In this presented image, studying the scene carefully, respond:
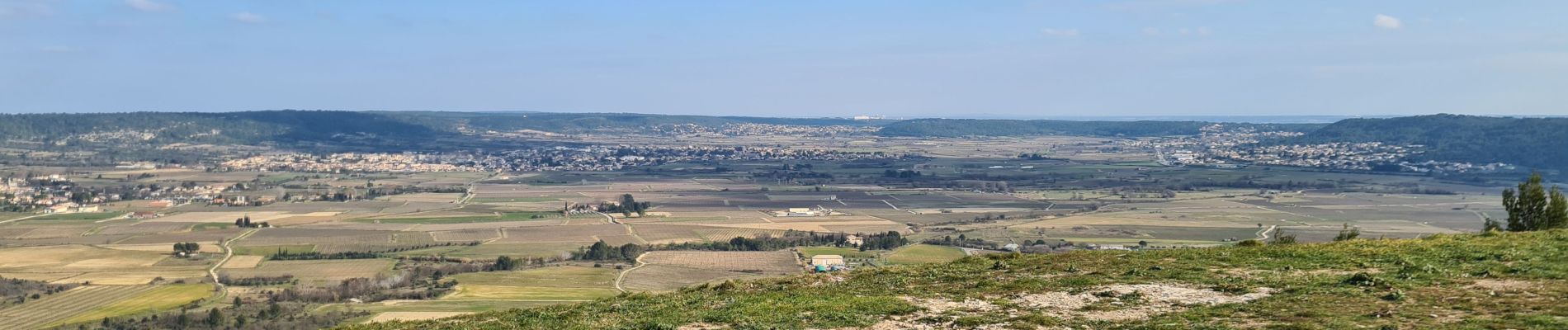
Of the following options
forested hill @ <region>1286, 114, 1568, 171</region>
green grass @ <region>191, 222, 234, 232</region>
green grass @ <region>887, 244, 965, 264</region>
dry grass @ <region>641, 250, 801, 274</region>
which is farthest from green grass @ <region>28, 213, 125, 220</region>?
forested hill @ <region>1286, 114, 1568, 171</region>

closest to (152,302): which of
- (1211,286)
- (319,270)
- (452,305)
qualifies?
(319,270)

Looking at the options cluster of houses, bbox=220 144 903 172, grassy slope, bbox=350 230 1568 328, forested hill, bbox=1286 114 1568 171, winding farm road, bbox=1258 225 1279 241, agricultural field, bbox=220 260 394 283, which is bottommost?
cluster of houses, bbox=220 144 903 172

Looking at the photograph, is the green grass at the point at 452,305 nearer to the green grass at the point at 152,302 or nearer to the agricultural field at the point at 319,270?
the green grass at the point at 152,302

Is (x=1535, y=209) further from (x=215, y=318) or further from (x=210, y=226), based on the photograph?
(x=210, y=226)

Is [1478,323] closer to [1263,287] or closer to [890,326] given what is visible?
[1263,287]

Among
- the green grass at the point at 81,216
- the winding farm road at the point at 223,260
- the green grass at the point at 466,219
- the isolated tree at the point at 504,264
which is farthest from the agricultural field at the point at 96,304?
the green grass at the point at 81,216

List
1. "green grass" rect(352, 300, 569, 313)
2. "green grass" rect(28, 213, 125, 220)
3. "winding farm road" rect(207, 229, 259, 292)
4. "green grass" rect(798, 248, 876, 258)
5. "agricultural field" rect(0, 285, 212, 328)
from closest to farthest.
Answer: "green grass" rect(352, 300, 569, 313)
"agricultural field" rect(0, 285, 212, 328)
"winding farm road" rect(207, 229, 259, 292)
"green grass" rect(798, 248, 876, 258)
"green grass" rect(28, 213, 125, 220)

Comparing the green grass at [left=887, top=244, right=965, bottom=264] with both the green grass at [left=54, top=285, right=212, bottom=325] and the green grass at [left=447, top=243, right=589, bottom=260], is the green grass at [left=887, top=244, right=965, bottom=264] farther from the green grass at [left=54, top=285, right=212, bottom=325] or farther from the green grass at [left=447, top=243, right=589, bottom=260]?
the green grass at [left=54, top=285, right=212, bottom=325]
